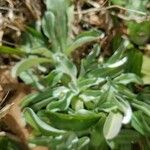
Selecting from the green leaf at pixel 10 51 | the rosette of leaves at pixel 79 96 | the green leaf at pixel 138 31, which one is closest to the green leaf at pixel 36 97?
the rosette of leaves at pixel 79 96

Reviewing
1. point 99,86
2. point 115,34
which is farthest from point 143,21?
point 99,86

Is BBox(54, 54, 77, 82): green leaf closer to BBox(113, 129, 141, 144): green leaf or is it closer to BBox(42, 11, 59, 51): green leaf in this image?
BBox(42, 11, 59, 51): green leaf

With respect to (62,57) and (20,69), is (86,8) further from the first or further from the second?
(20,69)

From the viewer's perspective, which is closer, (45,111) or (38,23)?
(45,111)

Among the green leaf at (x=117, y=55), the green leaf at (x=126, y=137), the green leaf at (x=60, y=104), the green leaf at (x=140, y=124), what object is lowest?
the green leaf at (x=126, y=137)

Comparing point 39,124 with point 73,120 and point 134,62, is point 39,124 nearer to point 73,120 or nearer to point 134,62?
point 73,120

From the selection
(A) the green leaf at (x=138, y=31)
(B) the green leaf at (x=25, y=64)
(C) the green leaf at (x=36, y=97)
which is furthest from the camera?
(A) the green leaf at (x=138, y=31)

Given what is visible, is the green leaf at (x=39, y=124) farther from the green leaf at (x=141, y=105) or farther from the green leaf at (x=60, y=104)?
the green leaf at (x=141, y=105)

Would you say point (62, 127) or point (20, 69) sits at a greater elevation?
point (20, 69)
